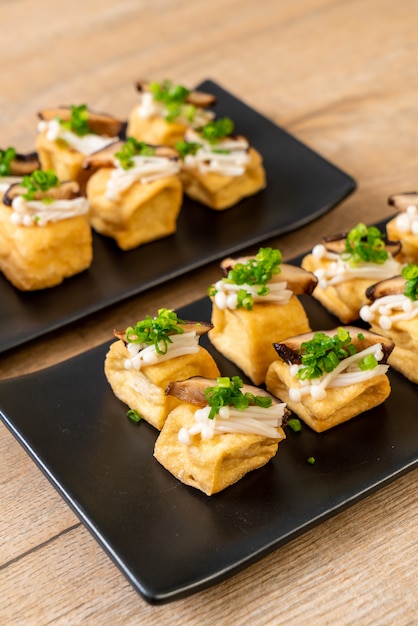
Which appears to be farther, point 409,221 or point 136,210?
point 136,210

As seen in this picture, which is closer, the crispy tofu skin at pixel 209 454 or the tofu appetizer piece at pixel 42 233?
the crispy tofu skin at pixel 209 454

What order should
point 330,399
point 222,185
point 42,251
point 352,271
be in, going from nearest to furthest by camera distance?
point 330,399
point 352,271
point 42,251
point 222,185

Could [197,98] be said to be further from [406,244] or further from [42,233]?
[406,244]

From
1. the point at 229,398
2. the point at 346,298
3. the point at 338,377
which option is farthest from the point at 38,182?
the point at 338,377

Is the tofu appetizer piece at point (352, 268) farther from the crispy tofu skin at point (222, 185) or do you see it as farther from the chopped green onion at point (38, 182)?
the chopped green onion at point (38, 182)

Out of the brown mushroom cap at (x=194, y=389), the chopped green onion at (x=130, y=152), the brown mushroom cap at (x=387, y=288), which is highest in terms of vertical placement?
the chopped green onion at (x=130, y=152)

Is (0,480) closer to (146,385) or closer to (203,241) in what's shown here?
(146,385)

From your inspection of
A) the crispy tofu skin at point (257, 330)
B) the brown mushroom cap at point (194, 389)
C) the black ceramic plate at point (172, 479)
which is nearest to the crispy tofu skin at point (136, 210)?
the crispy tofu skin at point (257, 330)

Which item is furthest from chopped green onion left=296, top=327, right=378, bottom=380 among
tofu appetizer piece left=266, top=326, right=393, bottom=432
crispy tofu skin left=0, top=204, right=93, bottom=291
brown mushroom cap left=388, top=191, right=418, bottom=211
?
crispy tofu skin left=0, top=204, right=93, bottom=291
